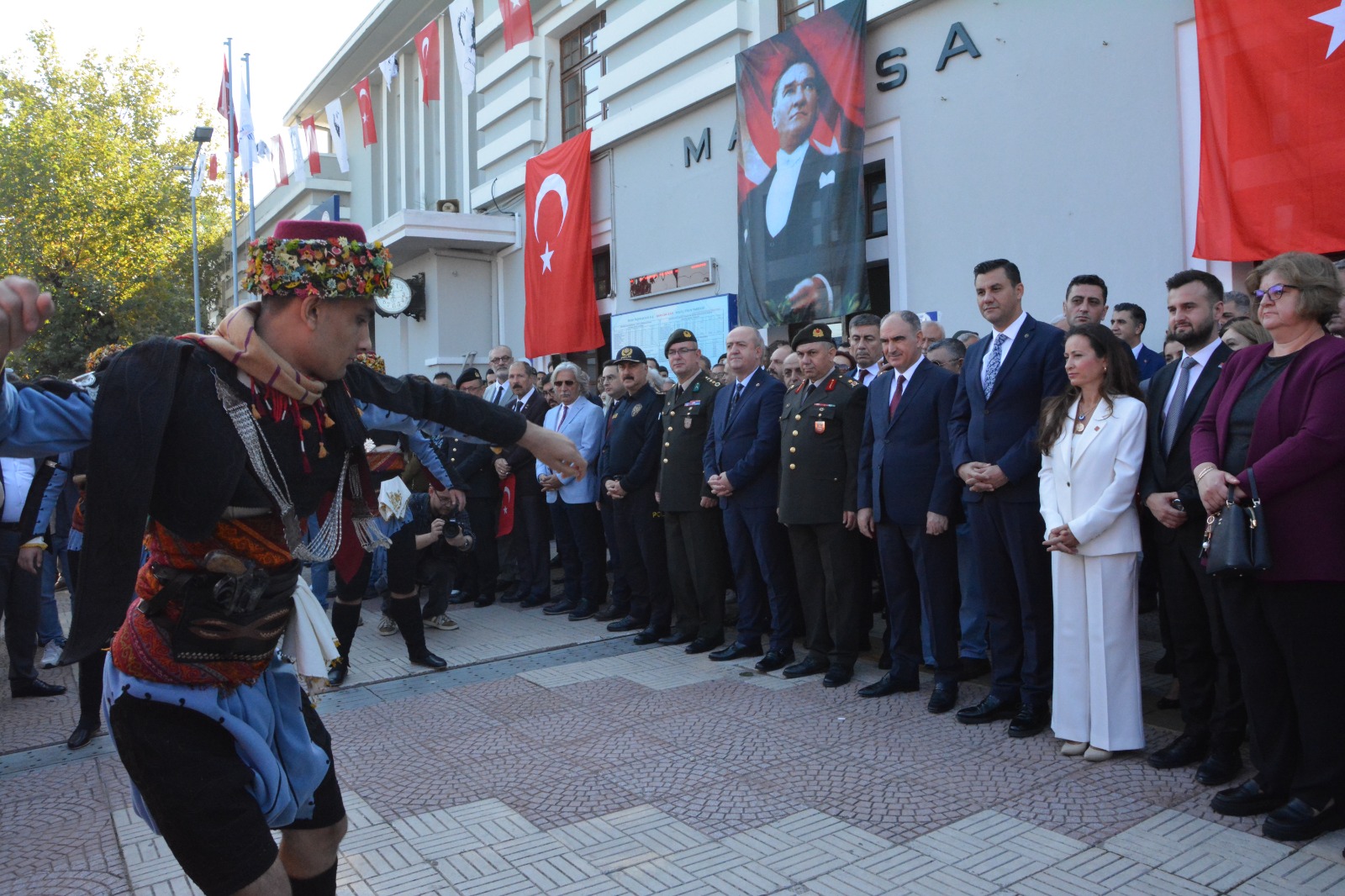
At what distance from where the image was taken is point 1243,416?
13.5ft

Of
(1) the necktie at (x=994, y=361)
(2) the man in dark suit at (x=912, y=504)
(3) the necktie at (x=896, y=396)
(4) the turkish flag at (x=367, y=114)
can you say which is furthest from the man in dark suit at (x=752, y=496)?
(4) the turkish flag at (x=367, y=114)

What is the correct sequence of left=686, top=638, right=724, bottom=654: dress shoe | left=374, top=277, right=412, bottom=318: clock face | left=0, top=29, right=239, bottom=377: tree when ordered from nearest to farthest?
left=686, top=638, right=724, bottom=654: dress shoe, left=374, top=277, right=412, bottom=318: clock face, left=0, top=29, right=239, bottom=377: tree

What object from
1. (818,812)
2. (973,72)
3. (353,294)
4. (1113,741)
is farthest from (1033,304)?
(353,294)

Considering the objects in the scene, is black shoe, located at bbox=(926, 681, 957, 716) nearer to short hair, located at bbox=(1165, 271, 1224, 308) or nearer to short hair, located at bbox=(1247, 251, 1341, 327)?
short hair, located at bbox=(1165, 271, 1224, 308)

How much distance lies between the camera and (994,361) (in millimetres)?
5516

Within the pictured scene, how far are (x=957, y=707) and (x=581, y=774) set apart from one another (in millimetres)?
2236

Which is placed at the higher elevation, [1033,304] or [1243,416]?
[1033,304]

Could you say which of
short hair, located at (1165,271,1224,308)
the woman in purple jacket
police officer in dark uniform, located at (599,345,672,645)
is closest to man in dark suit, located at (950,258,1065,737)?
short hair, located at (1165,271,1224,308)

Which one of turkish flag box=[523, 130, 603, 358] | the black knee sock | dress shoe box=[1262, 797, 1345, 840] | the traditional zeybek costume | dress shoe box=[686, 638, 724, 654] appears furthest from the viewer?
turkish flag box=[523, 130, 603, 358]

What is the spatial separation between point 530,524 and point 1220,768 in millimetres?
6471

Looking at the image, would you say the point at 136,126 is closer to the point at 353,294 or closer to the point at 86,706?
the point at 86,706

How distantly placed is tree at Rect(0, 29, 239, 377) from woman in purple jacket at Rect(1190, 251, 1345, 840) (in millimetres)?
31673

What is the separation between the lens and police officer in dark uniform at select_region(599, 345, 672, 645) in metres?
7.98

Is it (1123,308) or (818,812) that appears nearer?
(818,812)
